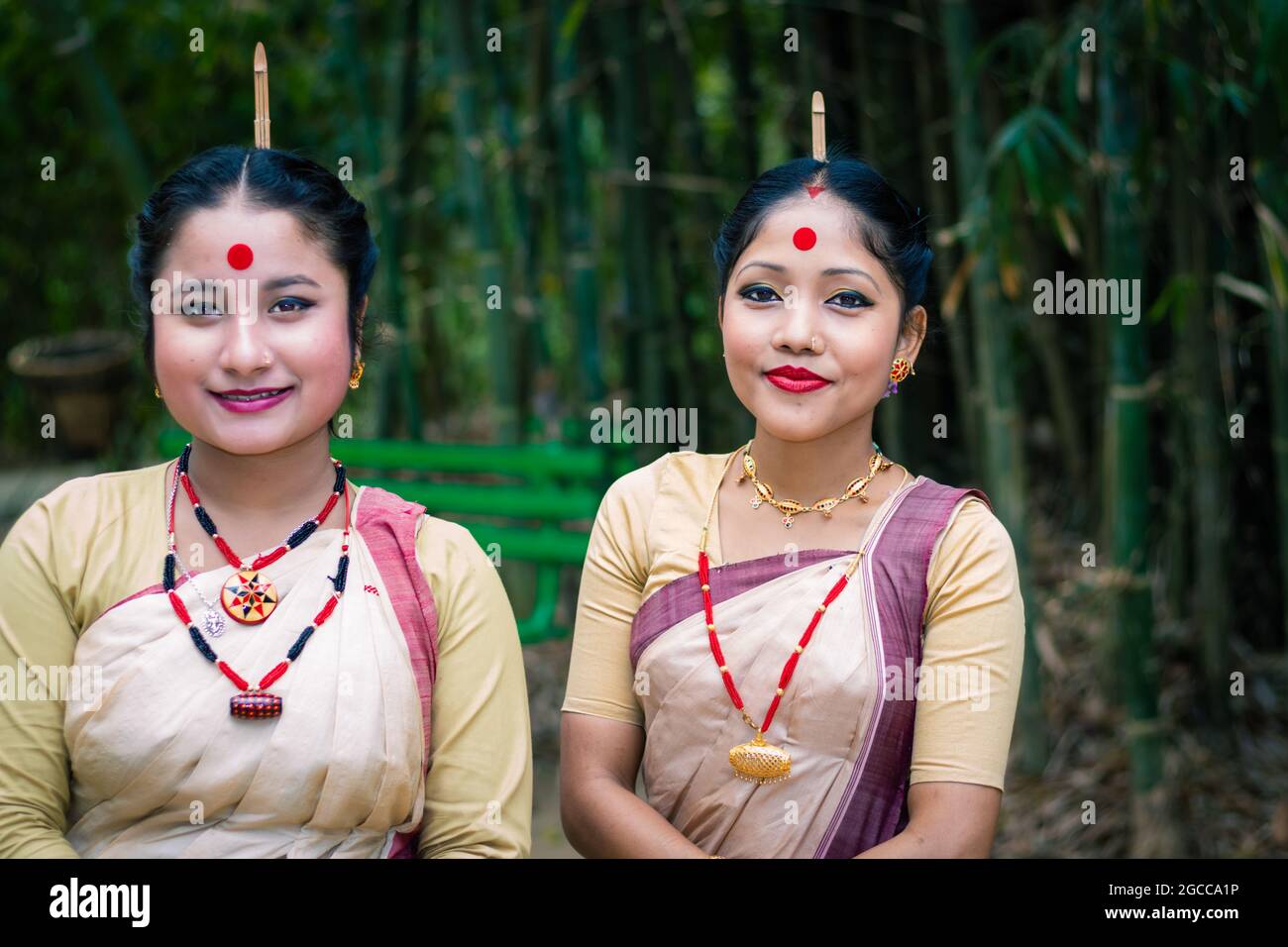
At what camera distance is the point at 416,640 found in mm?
1969

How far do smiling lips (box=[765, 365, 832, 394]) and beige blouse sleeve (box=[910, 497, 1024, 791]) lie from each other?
282mm

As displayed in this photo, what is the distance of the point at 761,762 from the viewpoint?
1956mm

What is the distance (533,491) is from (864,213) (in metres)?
2.10

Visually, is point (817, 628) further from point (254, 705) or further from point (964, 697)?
point (254, 705)

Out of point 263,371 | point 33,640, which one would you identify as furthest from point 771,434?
point 33,640

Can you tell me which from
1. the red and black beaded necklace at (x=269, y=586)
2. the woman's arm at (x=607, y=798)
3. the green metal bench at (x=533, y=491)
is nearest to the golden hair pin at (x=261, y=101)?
the red and black beaded necklace at (x=269, y=586)

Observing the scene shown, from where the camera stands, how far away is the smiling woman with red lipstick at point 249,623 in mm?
1883

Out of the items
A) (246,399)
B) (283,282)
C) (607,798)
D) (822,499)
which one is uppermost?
(283,282)

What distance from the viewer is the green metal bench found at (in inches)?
151

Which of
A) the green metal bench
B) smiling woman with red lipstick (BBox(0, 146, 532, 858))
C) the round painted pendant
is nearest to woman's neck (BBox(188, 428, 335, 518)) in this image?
smiling woman with red lipstick (BBox(0, 146, 532, 858))

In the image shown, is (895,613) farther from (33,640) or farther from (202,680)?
(33,640)

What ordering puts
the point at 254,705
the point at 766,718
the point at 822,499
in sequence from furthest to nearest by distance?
the point at 822,499 → the point at 766,718 → the point at 254,705

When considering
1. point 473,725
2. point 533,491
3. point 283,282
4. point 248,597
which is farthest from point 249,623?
point 533,491

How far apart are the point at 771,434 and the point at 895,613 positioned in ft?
1.03
